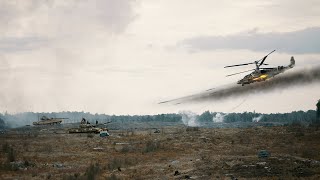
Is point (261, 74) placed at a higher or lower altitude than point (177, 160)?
higher

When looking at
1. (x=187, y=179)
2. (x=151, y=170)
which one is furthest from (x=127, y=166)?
(x=187, y=179)

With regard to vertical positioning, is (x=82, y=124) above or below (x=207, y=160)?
above

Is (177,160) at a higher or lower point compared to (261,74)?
lower

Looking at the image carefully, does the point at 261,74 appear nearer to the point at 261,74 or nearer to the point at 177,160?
the point at 261,74

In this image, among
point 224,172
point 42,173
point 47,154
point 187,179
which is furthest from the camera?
point 47,154

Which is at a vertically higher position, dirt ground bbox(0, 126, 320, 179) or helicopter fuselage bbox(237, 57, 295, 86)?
helicopter fuselage bbox(237, 57, 295, 86)

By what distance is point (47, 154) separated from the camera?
45.6 metres

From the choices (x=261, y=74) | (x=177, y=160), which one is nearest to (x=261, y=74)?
(x=261, y=74)

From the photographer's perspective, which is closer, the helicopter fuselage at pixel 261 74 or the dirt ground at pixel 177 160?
the dirt ground at pixel 177 160

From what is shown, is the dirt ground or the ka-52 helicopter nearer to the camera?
the dirt ground

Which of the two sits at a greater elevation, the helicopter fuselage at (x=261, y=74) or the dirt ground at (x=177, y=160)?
the helicopter fuselage at (x=261, y=74)

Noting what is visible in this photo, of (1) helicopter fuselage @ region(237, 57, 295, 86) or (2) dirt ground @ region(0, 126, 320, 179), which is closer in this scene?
(2) dirt ground @ region(0, 126, 320, 179)

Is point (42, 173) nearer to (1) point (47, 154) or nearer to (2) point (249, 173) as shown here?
(1) point (47, 154)

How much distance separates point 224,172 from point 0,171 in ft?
58.2
